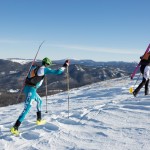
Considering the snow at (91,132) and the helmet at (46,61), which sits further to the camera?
the helmet at (46,61)

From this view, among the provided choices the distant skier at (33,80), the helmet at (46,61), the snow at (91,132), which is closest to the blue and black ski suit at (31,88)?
the distant skier at (33,80)

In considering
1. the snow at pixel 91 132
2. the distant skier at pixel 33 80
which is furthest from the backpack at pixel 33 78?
the snow at pixel 91 132

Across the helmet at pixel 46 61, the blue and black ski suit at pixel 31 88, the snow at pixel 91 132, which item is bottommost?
the snow at pixel 91 132

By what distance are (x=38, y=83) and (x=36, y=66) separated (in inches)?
23.1

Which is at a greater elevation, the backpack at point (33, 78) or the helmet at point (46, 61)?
the helmet at point (46, 61)

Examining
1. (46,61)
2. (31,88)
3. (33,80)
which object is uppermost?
(46,61)

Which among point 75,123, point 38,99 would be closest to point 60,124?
point 75,123

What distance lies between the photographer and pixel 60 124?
1016cm

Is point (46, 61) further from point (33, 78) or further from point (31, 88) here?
point (31, 88)

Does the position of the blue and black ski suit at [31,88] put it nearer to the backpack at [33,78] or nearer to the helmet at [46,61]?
the backpack at [33,78]

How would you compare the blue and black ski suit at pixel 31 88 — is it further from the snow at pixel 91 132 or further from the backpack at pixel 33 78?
the snow at pixel 91 132

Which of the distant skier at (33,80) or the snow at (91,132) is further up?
the distant skier at (33,80)

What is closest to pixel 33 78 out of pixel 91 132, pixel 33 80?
pixel 33 80

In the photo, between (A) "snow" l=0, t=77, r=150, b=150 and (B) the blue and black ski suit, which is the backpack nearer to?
(B) the blue and black ski suit
